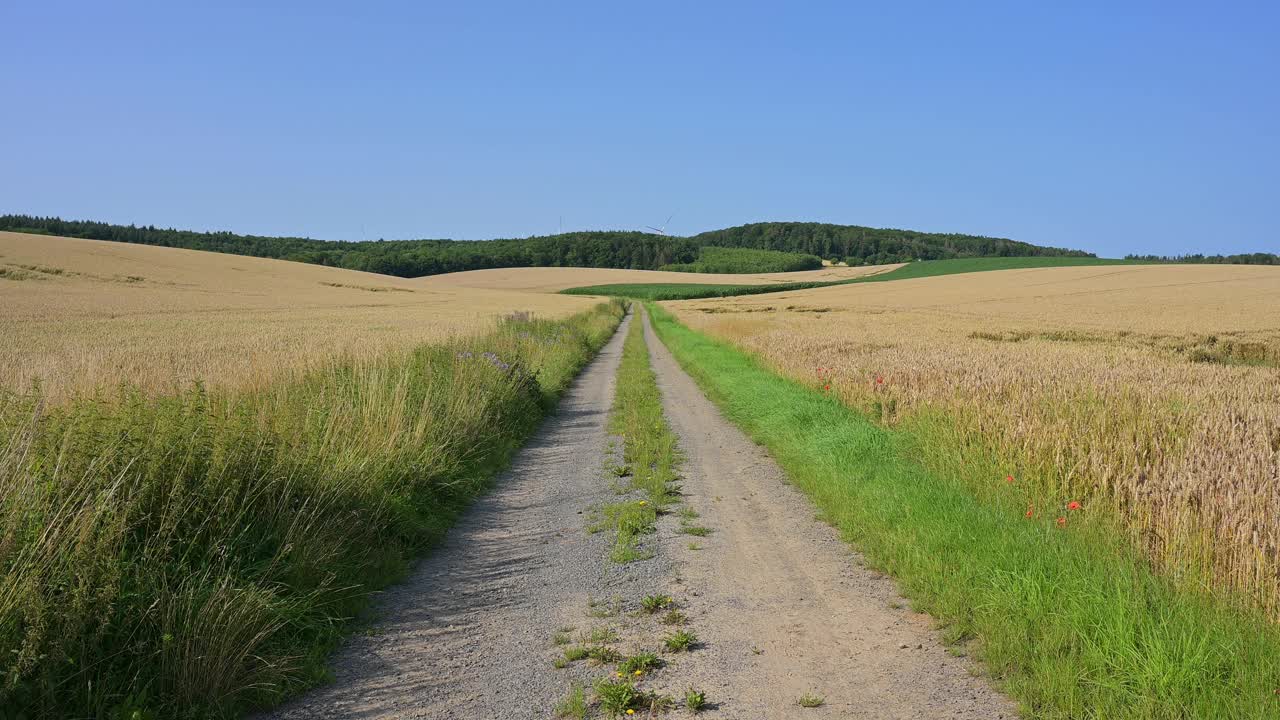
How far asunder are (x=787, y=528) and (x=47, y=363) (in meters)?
9.34

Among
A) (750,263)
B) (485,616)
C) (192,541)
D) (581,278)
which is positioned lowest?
(485,616)

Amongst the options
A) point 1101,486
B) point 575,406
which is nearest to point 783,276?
point 575,406

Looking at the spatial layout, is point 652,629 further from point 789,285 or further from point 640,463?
point 789,285

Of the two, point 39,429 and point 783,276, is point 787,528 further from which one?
point 783,276

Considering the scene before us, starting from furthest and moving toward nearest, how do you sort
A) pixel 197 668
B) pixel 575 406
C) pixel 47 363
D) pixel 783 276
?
pixel 783 276, pixel 575 406, pixel 47 363, pixel 197 668

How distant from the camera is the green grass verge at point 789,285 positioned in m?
111

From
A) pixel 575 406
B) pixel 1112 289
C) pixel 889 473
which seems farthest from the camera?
pixel 1112 289

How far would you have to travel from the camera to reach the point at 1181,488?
557 cm

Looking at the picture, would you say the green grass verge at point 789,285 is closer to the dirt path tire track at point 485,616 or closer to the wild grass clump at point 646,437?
the wild grass clump at point 646,437

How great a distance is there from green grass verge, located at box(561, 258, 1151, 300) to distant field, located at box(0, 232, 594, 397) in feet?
112

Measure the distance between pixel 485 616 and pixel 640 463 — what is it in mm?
5151

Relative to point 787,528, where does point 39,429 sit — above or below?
above

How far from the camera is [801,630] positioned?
5.20 metres

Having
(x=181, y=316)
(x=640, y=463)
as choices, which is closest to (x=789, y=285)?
(x=181, y=316)
